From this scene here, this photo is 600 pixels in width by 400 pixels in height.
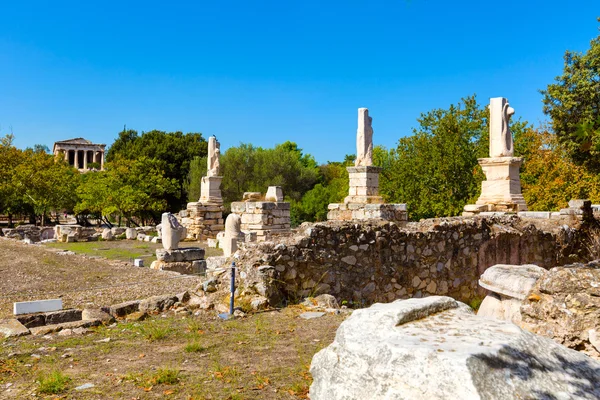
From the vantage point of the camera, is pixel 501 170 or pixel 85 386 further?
pixel 501 170

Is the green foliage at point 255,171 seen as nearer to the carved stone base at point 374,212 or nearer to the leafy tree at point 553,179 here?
the leafy tree at point 553,179

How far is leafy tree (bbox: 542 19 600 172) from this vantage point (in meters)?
20.8

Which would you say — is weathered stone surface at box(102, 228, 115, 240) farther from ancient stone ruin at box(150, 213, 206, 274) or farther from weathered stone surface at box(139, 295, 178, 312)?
weathered stone surface at box(139, 295, 178, 312)

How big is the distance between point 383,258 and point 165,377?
13.1ft

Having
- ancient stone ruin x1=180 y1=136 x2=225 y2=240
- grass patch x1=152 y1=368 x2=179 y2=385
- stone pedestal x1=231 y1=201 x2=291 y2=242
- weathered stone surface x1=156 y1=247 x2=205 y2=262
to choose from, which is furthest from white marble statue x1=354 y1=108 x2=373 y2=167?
grass patch x1=152 y1=368 x2=179 y2=385

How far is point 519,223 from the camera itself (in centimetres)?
988

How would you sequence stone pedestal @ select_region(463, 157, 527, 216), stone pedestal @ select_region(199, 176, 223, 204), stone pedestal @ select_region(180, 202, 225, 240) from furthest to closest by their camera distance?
stone pedestal @ select_region(199, 176, 223, 204) → stone pedestal @ select_region(180, 202, 225, 240) → stone pedestal @ select_region(463, 157, 527, 216)

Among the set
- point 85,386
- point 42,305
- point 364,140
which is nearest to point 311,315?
point 85,386

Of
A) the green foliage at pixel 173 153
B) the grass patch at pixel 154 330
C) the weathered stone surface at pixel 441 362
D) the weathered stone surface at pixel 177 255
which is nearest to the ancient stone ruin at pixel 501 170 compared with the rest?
the weathered stone surface at pixel 177 255

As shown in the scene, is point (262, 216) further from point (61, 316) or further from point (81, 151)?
point (81, 151)

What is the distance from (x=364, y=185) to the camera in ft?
55.4

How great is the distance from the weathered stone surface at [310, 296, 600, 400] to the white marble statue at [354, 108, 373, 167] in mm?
14646

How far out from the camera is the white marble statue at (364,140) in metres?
17.4

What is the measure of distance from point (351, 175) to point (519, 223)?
8.01m
